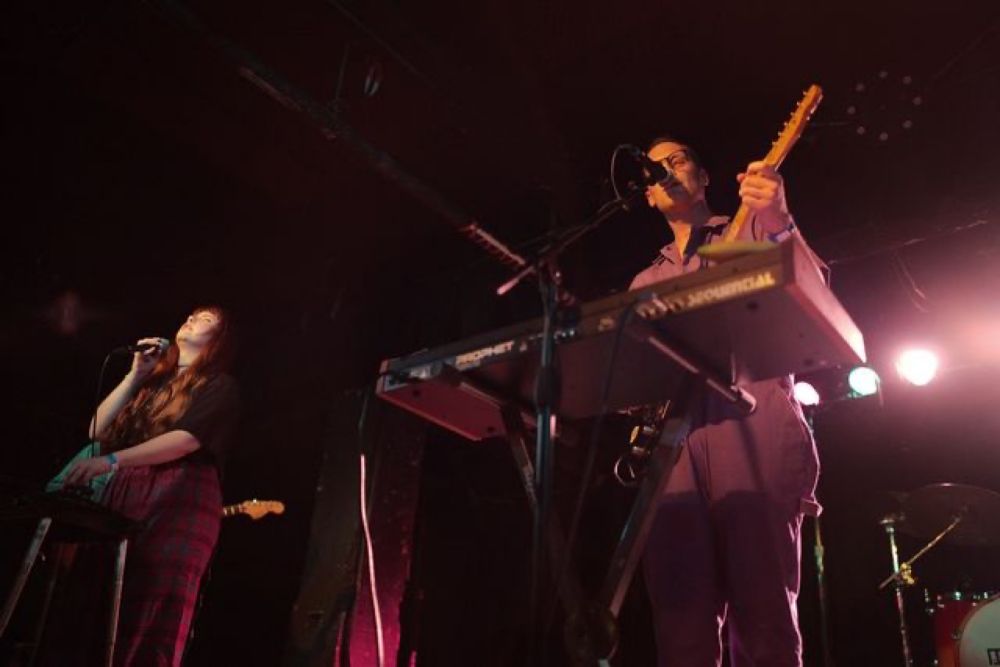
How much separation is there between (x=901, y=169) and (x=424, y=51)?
3.03 m

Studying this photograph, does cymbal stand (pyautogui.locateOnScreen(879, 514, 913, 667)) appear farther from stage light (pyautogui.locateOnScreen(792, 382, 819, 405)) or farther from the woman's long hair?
the woman's long hair

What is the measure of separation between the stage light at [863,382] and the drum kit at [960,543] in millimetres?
777

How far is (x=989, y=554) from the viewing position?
224 inches

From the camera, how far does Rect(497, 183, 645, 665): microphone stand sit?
140 cm

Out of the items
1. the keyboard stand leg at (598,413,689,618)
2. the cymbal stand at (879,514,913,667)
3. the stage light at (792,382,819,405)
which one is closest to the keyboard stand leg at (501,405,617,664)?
the keyboard stand leg at (598,413,689,618)

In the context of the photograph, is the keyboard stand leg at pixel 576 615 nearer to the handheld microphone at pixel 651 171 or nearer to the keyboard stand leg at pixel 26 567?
the handheld microphone at pixel 651 171

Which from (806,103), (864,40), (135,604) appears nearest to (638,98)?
(864,40)

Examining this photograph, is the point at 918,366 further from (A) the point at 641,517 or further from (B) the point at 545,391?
(B) the point at 545,391

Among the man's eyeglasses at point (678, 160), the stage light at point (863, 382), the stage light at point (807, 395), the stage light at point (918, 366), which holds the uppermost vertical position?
the stage light at point (918, 366)

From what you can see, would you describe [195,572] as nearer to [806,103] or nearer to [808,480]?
[808,480]

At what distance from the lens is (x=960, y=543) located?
5230 millimetres

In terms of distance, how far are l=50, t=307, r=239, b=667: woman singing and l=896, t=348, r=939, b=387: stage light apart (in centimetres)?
447

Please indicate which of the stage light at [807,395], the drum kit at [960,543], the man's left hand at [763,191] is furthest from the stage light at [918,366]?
the man's left hand at [763,191]

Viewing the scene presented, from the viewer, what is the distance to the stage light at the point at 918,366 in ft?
17.7
